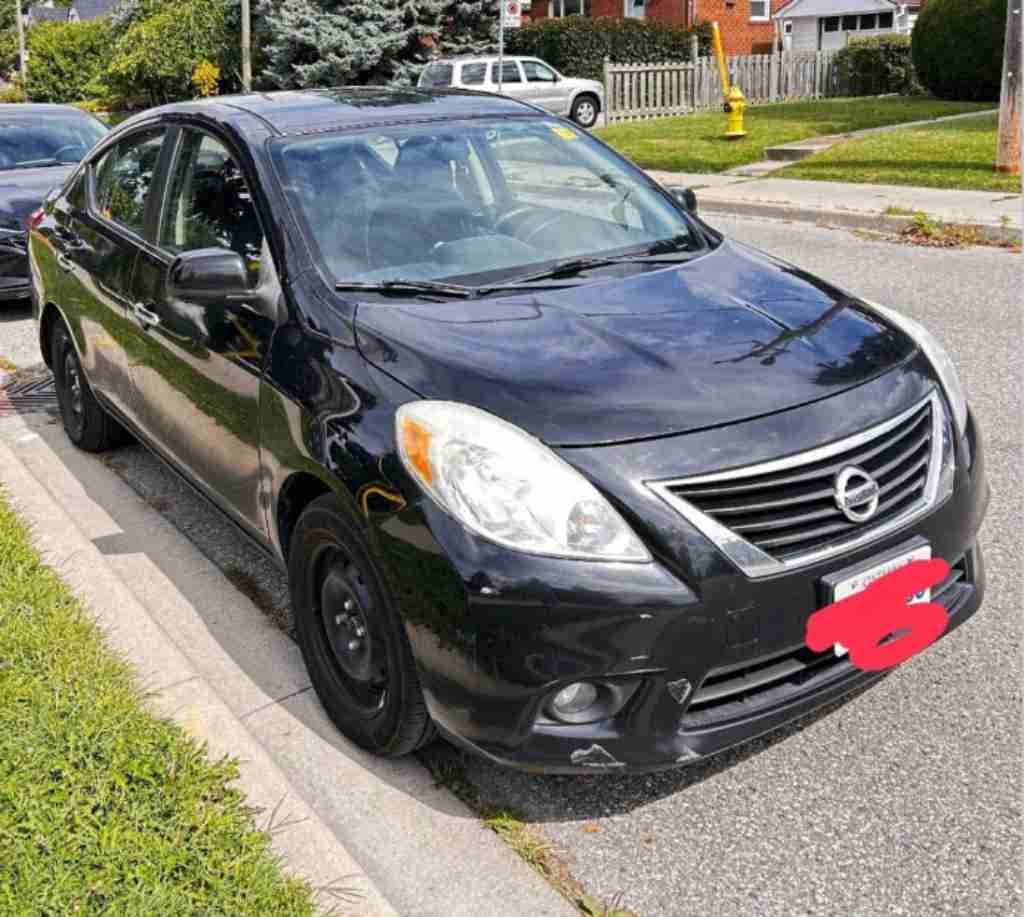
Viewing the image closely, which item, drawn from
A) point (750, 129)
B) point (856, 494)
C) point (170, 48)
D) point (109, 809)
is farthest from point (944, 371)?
point (170, 48)

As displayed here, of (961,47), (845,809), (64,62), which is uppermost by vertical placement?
(64,62)

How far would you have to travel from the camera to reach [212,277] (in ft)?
11.7

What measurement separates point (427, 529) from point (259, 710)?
111 cm


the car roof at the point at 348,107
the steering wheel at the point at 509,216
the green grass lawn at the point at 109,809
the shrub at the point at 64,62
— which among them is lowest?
the green grass lawn at the point at 109,809

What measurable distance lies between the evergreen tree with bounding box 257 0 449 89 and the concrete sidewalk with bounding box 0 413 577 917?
2502 cm

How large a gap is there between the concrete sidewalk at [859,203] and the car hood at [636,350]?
671 centimetres

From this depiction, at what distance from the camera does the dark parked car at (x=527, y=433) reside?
2.63 meters

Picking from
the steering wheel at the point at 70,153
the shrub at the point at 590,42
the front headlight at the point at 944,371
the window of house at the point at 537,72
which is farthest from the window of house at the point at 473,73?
the front headlight at the point at 944,371

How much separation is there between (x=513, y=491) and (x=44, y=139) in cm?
930

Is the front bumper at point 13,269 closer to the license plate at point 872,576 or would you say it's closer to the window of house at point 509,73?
the license plate at point 872,576

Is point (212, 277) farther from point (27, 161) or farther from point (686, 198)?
point (27, 161)

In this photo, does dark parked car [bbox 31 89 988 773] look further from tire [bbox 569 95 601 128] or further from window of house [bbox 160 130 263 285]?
tire [bbox 569 95 601 128]

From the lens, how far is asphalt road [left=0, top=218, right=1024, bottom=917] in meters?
2.68

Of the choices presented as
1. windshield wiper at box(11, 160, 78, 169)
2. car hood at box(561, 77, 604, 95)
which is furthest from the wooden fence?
windshield wiper at box(11, 160, 78, 169)
